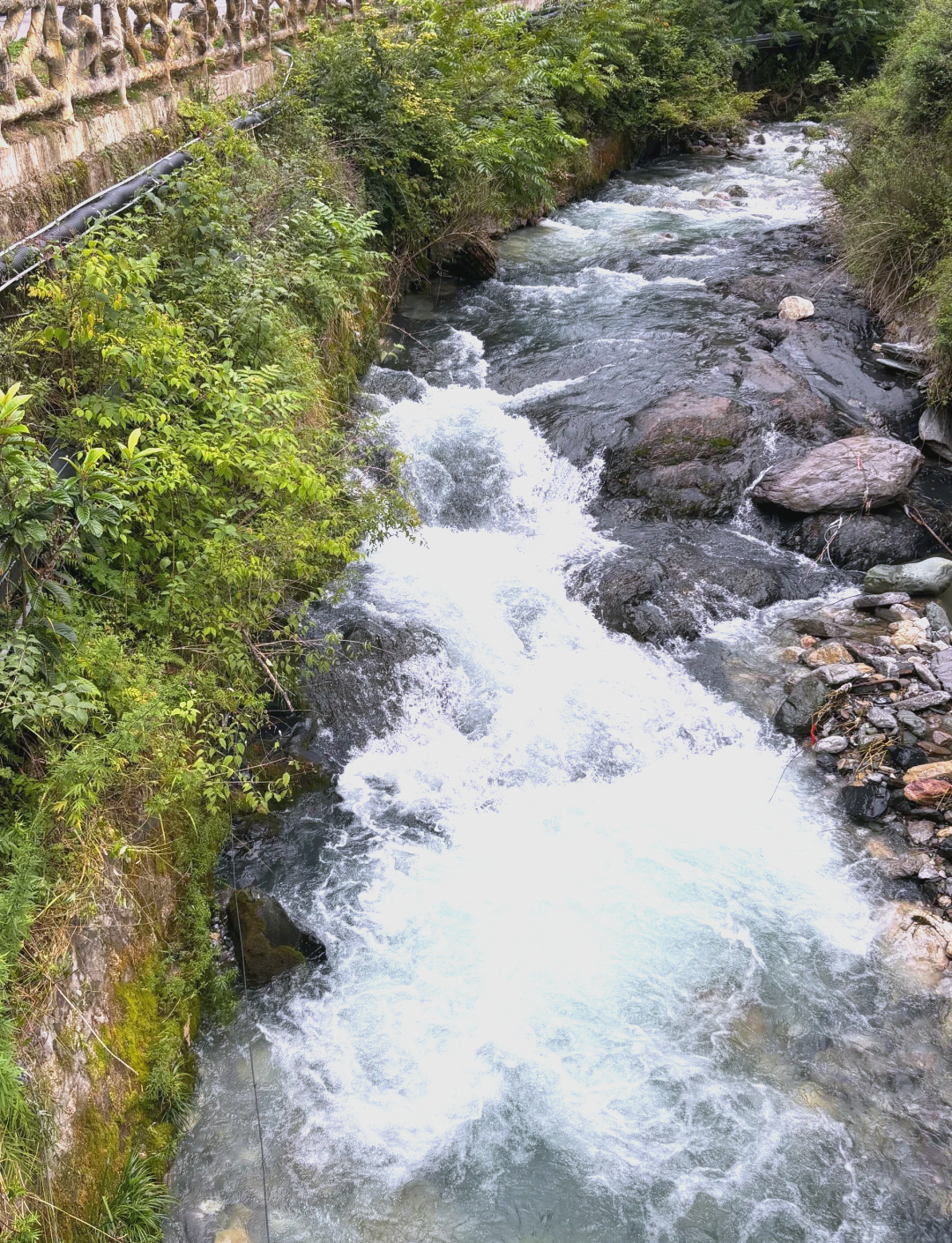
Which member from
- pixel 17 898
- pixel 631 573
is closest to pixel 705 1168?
pixel 17 898

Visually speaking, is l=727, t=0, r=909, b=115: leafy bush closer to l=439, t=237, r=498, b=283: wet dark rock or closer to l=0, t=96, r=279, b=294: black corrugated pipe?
l=439, t=237, r=498, b=283: wet dark rock

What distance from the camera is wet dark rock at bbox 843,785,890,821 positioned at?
6.59 meters

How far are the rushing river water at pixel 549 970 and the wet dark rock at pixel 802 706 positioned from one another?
0.75ft

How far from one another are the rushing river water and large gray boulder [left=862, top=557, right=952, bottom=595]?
143cm

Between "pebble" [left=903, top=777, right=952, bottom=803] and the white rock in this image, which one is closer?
"pebble" [left=903, top=777, right=952, bottom=803]

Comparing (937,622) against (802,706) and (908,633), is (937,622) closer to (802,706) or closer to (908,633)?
(908,633)

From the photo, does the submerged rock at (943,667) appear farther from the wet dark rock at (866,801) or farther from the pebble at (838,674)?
the wet dark rock at (866,801)

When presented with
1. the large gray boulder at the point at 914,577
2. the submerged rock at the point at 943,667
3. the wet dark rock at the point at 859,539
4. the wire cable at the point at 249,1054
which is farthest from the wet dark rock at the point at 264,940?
the wet dark rock at the point at 859,539

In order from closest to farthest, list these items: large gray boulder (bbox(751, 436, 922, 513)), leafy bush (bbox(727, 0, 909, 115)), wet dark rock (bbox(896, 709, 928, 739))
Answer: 1. wet dark rock (bbox(896, 709, 928, 739))
2. large gray boulder (bbox(751, 436, 922, 513))
3. leafy bush (bbox(727, 0, 909, 115))

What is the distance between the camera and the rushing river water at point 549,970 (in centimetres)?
449

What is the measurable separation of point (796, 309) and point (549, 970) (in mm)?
10320

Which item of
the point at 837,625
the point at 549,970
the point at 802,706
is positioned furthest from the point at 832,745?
the point at 549,970

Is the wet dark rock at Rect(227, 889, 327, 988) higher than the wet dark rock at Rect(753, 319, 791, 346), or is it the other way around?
the wet dark rock at Rect(753, 319, 791, 346)

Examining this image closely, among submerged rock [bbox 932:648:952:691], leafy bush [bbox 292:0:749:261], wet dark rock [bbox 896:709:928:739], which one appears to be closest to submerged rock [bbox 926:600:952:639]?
submerged rock [bbox 932:648:952:691]
